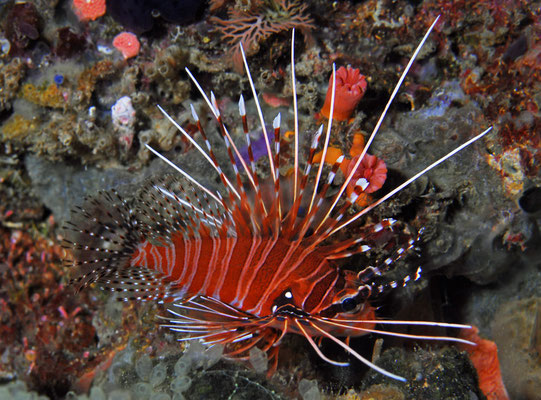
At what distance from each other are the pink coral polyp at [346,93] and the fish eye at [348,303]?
5.15 feet

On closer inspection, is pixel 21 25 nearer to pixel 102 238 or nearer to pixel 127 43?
pixel 127 43

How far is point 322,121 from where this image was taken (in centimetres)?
345

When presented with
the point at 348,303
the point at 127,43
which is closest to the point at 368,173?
the point at 348,303

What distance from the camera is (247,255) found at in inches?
110

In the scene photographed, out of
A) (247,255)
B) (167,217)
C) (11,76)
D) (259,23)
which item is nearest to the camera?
(247,255)

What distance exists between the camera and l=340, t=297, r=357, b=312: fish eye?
252cm

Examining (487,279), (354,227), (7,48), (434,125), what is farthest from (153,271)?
(487,279)

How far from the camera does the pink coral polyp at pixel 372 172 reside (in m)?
2.82

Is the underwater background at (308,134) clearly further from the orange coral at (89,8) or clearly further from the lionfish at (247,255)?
the lionfish at (247,255)

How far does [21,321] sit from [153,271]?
275 centimetres

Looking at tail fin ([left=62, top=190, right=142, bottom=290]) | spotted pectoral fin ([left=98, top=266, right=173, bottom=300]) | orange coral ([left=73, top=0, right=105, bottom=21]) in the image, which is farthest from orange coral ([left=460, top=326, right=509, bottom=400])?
orange coral ([left=73, top=0, right=105, bottom=21])

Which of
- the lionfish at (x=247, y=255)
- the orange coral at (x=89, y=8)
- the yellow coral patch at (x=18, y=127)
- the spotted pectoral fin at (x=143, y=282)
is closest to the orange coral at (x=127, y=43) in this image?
the orange coral at (x=89, y=8)

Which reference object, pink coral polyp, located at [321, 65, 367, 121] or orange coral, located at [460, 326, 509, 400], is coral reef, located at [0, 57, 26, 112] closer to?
pink coral polyp, located at [321, 65, 367, 121]

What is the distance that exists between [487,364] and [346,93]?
3.15 m
